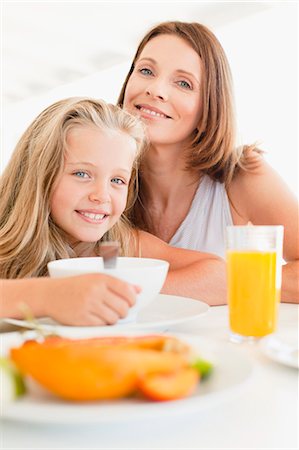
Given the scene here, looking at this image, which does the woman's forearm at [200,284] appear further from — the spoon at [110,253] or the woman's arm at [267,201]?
the woman's arm at [267,201]

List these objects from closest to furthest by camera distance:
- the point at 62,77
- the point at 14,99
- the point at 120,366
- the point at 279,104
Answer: the point at 120,366 < the point at 279,104 < the point at 62,77 < the point at 14,99

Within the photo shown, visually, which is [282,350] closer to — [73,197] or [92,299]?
[92,299]

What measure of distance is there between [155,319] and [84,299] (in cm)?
19

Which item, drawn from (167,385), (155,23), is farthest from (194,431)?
(155,23)

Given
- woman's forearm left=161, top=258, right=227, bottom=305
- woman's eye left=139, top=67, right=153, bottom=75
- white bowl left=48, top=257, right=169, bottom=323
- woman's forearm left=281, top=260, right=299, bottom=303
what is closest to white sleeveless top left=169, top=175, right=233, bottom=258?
woman's eye left=139, top=67, right=153, bottom=75

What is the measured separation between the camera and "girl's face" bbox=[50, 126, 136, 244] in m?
1.56

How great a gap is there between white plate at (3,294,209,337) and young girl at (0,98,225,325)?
0.21 meters

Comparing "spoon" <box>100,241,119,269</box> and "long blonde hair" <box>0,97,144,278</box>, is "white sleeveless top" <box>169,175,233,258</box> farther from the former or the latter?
"spoon" <box>100,241,119,269</box>

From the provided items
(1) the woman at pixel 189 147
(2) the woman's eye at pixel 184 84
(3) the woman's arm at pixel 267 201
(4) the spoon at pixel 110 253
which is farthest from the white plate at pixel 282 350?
(2) the woman's eye at pixel 184 84

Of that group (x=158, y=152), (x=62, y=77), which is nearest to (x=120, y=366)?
(x=158, y=152)

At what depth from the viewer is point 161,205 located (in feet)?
7.41

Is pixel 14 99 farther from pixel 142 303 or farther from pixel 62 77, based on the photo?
pixel 142 303

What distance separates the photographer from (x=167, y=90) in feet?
6.93

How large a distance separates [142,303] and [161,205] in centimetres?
127
